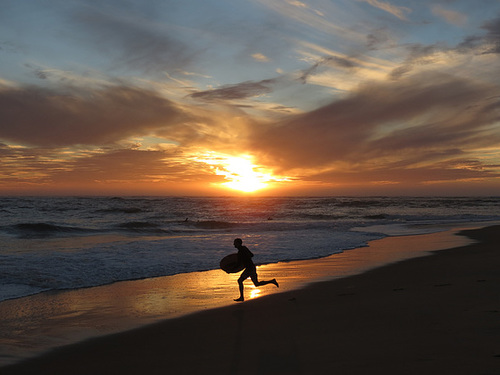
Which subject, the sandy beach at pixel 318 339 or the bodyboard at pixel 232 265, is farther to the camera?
the bodyboard at pixel 232 265

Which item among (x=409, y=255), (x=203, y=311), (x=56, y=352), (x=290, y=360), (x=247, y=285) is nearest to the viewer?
(x=290, y=360)

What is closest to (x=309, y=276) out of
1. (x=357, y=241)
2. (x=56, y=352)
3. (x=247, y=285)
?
(x=247, y=285)

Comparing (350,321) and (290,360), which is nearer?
(290,360)

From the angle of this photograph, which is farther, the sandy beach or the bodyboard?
the bodyboard

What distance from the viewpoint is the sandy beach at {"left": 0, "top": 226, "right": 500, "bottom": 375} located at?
5.32 meters

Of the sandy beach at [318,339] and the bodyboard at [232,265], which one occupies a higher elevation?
the bodyboard at [232,265]

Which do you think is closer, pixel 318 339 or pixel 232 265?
pixel 318 339

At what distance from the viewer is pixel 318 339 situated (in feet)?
21.1

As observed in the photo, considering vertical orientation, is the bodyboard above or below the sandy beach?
above

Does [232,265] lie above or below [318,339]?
above

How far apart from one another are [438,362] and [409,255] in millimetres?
12757

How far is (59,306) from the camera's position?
30.8ft

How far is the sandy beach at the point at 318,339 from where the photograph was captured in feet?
17.5

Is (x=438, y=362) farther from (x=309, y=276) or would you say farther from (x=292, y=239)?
(x=292, y=239)
